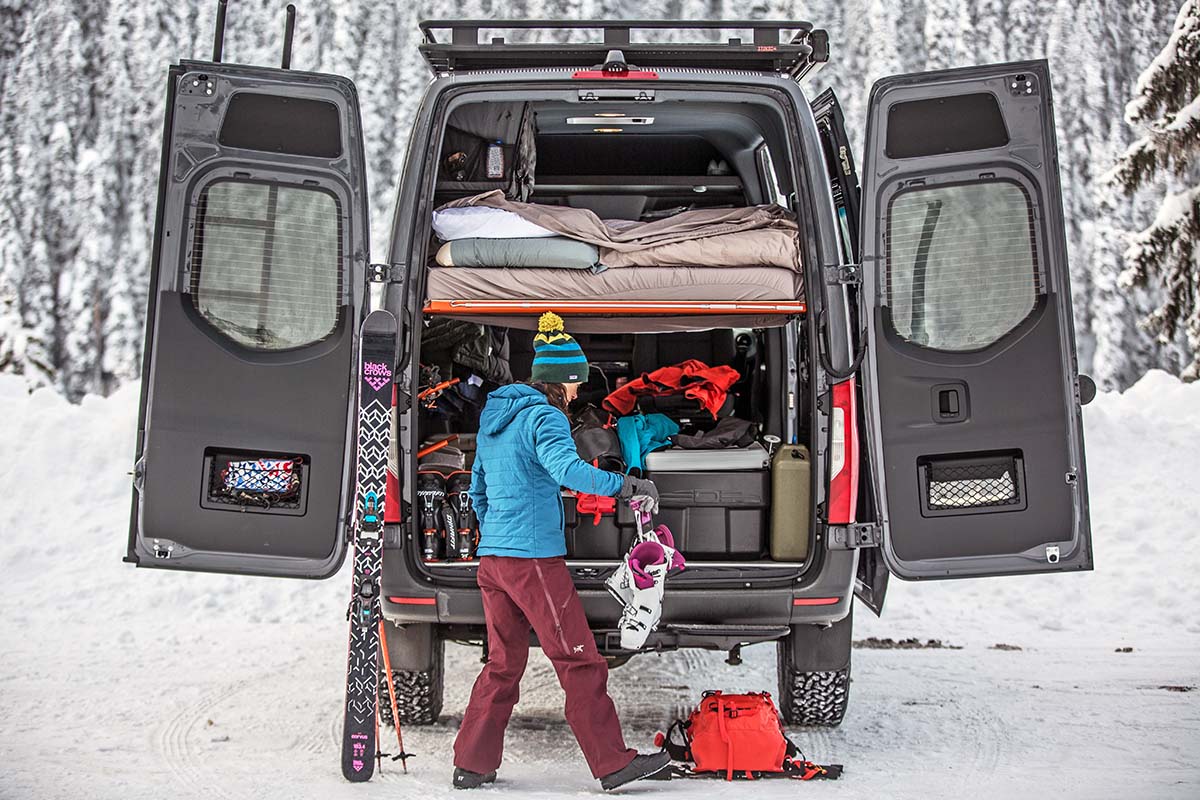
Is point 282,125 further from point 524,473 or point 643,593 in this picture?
point 643,593

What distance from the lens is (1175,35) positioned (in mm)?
10227

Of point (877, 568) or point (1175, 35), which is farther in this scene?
point (1175, 35)

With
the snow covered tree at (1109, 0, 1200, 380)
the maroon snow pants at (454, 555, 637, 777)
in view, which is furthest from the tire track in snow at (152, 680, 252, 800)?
the snow covered tree at (1109, 0, 1200, 380)

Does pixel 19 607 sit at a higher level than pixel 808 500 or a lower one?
lower

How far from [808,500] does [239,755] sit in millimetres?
2387

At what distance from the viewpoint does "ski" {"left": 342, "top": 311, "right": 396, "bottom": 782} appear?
4.14m

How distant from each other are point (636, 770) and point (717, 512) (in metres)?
1.18

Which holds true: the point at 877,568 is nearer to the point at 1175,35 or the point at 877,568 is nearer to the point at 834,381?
the point at 834,381

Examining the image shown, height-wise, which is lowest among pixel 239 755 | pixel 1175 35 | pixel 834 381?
pixel 239 755

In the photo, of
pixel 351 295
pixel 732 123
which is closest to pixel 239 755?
pixel 351 295

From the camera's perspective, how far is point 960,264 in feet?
14.2

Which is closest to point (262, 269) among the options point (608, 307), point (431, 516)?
point (431, 516)

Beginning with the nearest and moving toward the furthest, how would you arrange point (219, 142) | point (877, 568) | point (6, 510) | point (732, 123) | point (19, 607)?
point (219, 142) < point (877, 568) < point (732, 123) < point (19, 607) < point (6, 510)

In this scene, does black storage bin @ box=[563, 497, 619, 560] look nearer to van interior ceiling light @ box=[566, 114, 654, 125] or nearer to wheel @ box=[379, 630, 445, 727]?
wheel @ box=[379, 630, 445, 727]
